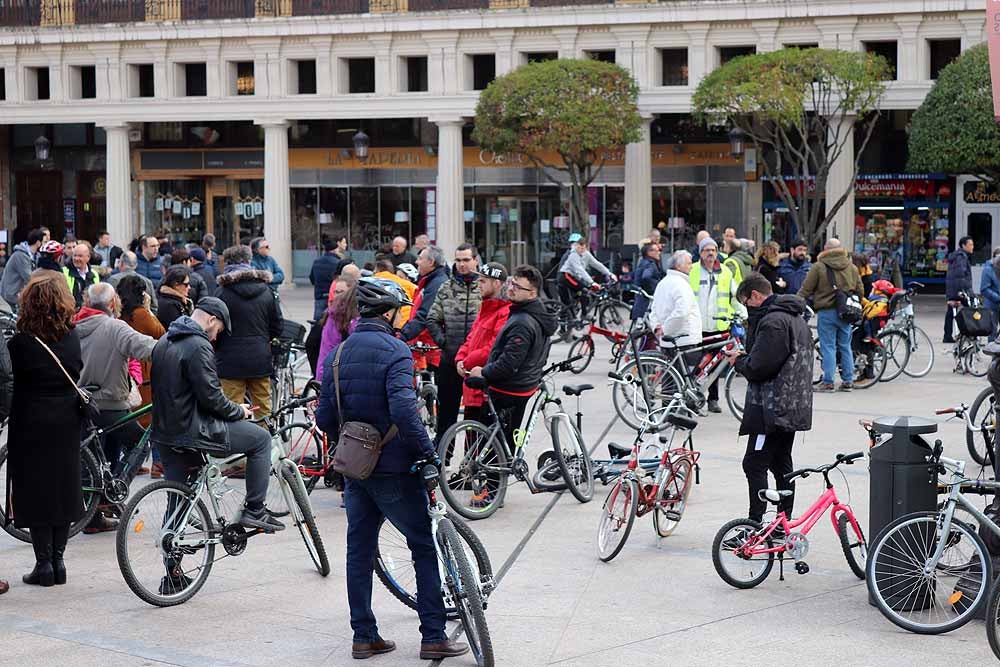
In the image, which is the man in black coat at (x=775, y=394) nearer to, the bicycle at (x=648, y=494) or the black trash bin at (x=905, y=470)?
the bicycle at (x=648, y=494)

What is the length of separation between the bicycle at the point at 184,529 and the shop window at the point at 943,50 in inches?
1089

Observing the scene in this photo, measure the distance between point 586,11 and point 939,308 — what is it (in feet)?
37.5

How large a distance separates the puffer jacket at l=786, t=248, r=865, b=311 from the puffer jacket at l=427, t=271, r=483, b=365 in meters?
6.30

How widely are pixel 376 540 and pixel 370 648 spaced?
54cm

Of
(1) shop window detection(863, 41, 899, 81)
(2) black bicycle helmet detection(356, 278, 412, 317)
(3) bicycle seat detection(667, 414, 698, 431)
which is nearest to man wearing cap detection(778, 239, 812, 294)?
(3) bicycle seat detection(667, 414, 698, 431)

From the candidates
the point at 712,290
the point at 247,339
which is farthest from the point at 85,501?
the point at 712,290

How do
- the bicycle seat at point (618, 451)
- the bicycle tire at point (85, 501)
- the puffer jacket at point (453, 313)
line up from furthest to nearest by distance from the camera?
the puffer jacket at point (453, 313) < the bicycle seat at point (618, 451) < the bicycle tire at point (85, 501)

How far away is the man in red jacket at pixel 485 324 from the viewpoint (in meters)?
10.7

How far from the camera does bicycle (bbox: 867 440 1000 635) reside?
23.7ft

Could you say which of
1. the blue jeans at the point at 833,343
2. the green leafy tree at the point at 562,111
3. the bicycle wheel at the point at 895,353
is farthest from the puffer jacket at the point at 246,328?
the green leafy tree at the point at 562,111

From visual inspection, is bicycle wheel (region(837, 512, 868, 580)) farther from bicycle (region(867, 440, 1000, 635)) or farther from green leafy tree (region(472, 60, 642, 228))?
green leafy tree (region(472, 60, 642, 228))

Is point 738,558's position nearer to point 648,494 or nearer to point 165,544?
point 648,494

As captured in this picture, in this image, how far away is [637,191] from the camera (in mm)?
35625

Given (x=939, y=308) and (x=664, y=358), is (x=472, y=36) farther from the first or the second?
(x=664, y=358)
